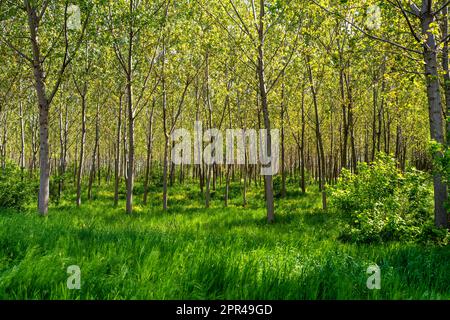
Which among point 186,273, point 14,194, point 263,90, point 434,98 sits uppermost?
point 263,90

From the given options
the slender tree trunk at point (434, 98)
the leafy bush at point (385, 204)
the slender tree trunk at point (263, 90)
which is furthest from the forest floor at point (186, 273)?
the slender tree trunk at point (263, 90)

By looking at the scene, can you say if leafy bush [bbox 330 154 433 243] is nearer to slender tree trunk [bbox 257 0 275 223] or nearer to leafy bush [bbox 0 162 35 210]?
slender tree trunk [bbox 257 0 275 223]

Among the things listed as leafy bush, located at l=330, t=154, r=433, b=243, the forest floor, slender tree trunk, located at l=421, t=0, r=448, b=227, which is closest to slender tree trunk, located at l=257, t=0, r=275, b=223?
leafy bush, located at l=330, t=154, r=433, b=243

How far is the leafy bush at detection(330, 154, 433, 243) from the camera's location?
23.1 feet

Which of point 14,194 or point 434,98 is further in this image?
point 14,194

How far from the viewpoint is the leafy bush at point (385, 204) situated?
277 inches

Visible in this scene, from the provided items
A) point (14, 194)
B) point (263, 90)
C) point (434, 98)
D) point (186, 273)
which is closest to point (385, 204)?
point (434, 98)

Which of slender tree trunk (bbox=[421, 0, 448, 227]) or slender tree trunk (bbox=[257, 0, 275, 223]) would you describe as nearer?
slender tree trunk (bbox=[421, 0, 448, 227])

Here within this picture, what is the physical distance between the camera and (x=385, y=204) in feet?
25.5

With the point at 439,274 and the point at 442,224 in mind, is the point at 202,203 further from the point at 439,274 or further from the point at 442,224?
the point at 439,274

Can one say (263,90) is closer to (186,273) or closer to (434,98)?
(434,98)

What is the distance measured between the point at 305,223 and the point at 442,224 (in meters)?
4.25

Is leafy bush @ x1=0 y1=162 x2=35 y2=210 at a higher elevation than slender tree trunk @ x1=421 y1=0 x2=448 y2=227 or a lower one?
lower

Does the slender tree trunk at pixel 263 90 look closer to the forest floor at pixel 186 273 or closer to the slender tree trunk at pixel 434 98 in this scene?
the slender tree trunk at pixel 434 98
